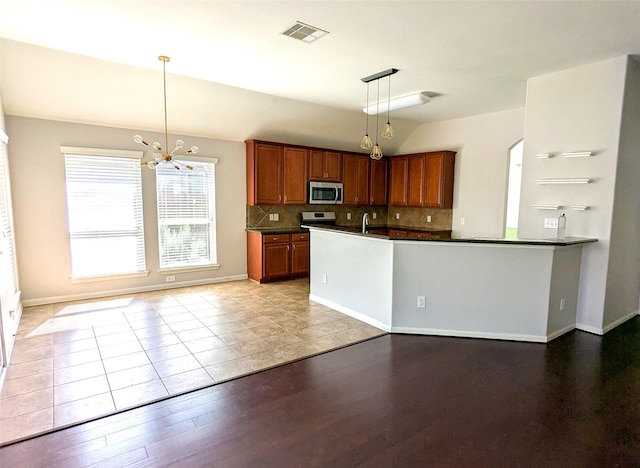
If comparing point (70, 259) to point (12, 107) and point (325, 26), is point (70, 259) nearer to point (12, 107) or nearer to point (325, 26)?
point (12, 107)

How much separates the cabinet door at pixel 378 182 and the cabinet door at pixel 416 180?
2.17 feet

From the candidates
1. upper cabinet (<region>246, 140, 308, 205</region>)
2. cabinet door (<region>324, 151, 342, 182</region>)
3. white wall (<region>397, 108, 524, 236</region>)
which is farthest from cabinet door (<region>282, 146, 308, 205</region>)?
white wall (<region>397, 108, 524, 236</region>)

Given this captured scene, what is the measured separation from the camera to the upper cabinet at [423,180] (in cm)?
639

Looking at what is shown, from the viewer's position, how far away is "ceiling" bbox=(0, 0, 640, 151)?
8.67 feet

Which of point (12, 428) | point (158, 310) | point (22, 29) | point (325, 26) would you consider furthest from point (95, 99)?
point (12, 428)

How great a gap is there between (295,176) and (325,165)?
0.70m

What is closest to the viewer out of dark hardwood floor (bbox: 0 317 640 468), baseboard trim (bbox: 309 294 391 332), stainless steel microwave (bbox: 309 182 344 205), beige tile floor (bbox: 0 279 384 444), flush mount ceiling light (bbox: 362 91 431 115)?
dark hardwood floor (bbox: 0 317 640 468)

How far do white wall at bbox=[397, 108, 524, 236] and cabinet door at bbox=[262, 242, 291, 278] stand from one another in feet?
10.0

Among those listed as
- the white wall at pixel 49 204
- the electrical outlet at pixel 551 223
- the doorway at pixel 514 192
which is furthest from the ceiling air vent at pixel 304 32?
the doorway at pixel 514 192

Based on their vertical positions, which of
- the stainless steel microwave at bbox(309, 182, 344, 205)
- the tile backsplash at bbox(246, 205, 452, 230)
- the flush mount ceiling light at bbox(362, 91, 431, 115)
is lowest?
the tile backsplash at bbox(246, 205, 452, 230)

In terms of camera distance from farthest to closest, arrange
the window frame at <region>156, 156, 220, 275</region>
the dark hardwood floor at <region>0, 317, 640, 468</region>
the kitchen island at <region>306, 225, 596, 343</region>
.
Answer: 1. the window frame at <region>156, 156, 220, 275</region>
2. the kitchen island at <region>306, 225, 596, 343</region>
3. the dark hardwood floor at <region>0, 317, 640, 468</region>

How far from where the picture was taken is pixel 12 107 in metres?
4.28

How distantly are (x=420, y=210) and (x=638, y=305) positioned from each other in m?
3.58

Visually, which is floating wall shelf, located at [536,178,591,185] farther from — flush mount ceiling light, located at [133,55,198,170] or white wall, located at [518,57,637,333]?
flush mount ceiling light, located at [133,55,198,170]
